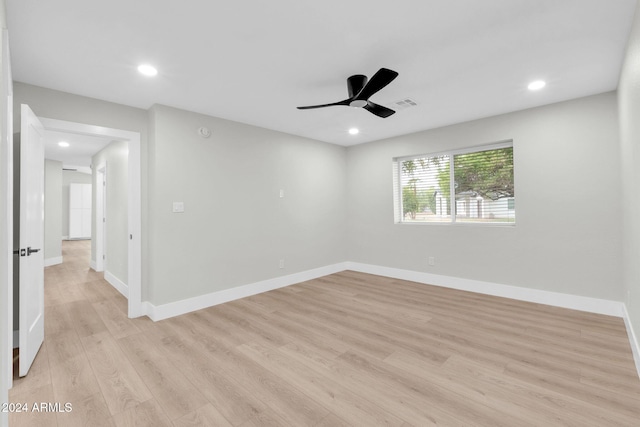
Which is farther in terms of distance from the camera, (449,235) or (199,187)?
(449,235)

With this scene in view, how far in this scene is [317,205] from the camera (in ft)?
17.1

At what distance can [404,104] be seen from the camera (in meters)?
3.45

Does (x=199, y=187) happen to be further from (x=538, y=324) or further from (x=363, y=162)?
(x=538, y=324)

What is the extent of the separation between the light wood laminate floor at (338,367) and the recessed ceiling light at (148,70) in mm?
2447

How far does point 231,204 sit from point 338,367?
256 centimetres

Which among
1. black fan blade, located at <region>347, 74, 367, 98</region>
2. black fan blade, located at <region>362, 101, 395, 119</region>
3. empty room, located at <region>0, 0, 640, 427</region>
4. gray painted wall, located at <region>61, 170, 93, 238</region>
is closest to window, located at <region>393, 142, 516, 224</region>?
empty room, located at <region>0, 0, 640, 427</region>

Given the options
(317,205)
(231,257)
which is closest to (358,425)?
(231,257)

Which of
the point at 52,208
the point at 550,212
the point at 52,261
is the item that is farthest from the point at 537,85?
the point at 52,208

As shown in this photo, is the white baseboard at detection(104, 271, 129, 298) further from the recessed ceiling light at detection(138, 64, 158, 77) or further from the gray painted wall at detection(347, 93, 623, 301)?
the gray painted wall at detection(347, 93, 623, 301)

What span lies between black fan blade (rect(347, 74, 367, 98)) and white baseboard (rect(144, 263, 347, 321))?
2909mm

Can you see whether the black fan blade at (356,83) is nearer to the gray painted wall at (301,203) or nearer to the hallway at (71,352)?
the gray painted wall at (301,203)

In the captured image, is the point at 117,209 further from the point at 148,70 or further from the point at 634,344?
the point at 634,344

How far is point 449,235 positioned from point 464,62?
8.51ft

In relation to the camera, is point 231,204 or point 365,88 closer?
point 365,88
